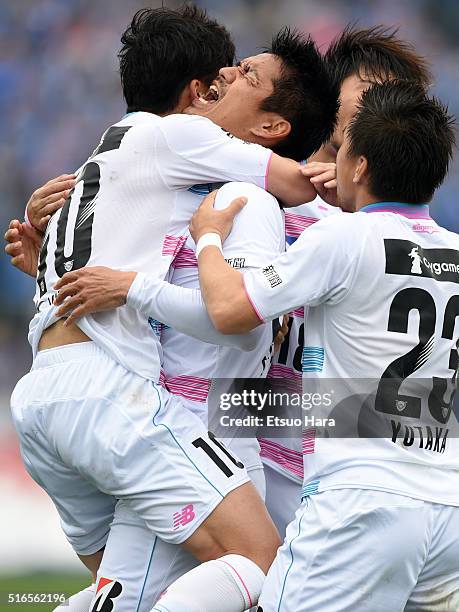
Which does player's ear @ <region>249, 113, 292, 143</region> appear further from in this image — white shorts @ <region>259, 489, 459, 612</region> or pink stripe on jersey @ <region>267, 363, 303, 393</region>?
white shorts @ <region>259, 489, 459, 612</region>

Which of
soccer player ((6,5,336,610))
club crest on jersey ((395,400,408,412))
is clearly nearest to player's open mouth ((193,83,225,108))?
soccer player ((6,5,336,610))

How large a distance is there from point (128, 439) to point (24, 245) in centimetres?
129

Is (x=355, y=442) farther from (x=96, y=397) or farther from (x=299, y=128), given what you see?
(x=299, y=128)

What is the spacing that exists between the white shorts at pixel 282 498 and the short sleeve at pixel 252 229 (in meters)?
0.92

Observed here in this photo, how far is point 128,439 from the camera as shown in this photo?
311cm

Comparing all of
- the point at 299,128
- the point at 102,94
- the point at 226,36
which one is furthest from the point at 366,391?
the point at 102,94

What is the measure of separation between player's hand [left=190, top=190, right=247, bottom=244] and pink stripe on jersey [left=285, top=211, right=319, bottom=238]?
774 millimetres

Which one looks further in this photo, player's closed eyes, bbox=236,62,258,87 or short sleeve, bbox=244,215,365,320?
player's closed eyes, bbox=236,62,258,87

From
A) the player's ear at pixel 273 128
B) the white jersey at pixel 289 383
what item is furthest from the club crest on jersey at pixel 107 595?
the player's ear at pixel 273 128

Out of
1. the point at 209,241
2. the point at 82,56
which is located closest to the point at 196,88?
the point at 209,241

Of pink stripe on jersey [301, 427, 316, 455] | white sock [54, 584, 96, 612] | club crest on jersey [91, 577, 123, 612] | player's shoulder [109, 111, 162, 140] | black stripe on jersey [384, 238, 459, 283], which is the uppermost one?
player's shoulder [109, 111, 162, 140]

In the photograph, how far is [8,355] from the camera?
10.3m

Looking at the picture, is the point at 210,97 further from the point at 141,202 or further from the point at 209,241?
the point at 209,241

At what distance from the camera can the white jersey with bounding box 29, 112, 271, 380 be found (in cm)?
333
